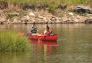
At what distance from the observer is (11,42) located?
4072cm

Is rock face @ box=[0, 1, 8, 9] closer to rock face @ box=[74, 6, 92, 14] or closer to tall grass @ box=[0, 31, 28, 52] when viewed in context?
rock face @ box=[74, 6, 92, 14]

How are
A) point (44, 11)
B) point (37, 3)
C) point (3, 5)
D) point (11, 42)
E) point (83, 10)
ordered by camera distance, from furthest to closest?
point (37, 3)
point (83, 10)
point (3, 5)
point (44, 11)
point (11, 42)

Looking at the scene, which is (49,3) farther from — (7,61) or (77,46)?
(7,61)

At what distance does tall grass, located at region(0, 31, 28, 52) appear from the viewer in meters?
40.6

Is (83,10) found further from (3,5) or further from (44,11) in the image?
(3,5)

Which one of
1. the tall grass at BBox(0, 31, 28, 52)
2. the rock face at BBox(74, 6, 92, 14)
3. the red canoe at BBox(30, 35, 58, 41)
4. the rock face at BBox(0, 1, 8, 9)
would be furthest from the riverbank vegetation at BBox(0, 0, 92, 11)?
the tall grass at BBox(0, 31, 28, 52)

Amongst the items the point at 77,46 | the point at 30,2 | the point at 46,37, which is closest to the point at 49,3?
the point at 30,2

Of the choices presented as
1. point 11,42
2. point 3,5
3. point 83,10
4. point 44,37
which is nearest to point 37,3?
point 3,5

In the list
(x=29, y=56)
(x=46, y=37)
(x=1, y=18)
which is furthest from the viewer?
(x=1, y=18)

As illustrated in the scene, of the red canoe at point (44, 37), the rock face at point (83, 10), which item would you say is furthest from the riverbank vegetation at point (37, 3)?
the red canoe at point (44, 37)

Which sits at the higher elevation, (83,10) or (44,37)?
(44,37)

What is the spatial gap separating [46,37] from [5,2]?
56.0 metres

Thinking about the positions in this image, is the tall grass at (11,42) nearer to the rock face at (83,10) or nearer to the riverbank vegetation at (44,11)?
the riverbank vegetation at (44,11)

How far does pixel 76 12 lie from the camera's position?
111 meters
